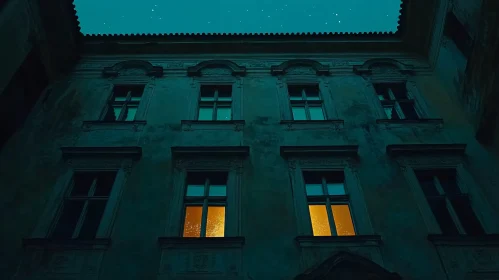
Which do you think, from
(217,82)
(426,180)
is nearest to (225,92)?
(217,82)

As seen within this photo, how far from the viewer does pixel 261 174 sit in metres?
7.89

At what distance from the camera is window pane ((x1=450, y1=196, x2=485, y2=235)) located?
22.8 feet

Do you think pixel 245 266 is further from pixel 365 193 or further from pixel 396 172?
pixel 396 172

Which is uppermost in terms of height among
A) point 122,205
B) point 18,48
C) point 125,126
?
point 18,48

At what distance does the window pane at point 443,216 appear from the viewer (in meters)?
6.95

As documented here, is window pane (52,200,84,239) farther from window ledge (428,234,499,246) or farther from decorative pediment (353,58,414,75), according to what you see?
decorative pediment (353,58,414,75)

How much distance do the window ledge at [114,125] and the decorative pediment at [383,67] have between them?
231 inches

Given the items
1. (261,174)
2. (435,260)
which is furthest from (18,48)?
(435,260)

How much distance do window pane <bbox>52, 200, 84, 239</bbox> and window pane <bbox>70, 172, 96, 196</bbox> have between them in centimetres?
35

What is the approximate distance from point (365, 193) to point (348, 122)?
89.2 inches

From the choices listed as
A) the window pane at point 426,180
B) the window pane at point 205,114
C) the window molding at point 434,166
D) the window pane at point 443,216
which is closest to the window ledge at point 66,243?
the window pane at point 205,114

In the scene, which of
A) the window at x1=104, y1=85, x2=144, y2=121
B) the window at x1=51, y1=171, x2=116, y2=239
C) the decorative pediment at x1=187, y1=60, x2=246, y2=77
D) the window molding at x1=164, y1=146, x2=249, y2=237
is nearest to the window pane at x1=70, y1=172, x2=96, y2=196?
the window at x1=51, y1=171, x2=116, y2=239

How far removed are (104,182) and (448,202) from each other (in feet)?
20.7

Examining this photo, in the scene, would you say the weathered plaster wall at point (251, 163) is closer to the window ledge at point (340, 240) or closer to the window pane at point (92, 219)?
the window ledge at point (340, 240)
